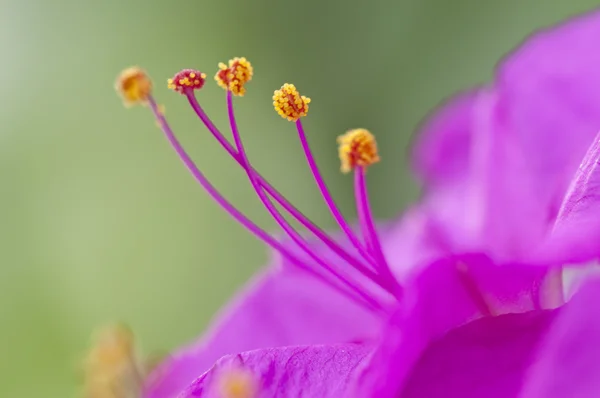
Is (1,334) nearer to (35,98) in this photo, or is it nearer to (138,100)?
(35,98)

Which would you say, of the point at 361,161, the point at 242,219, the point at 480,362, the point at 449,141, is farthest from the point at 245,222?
the point at 449,141

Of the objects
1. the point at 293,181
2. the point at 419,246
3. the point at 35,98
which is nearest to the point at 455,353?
the point at 419,246

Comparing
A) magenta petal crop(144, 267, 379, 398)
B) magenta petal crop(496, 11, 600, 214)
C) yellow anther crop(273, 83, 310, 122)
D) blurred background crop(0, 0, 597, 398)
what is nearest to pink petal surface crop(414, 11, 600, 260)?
magenta petal crop(496, 11, 600, 214)

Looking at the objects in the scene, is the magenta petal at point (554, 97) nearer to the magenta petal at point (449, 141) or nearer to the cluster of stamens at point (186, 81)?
the magenta petal at point (449, 141)

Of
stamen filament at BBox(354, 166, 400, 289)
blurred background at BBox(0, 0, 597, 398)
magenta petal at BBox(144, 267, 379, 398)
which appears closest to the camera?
stamen filament at BBox(354, 166, 400, 289)

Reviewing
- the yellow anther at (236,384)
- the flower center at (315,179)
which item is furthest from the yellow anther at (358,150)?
the yellow anther at (236,384)

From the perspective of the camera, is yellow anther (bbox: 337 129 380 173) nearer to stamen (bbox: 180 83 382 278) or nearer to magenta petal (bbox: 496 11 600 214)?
stamen (bbox: 180 83 382 278)
